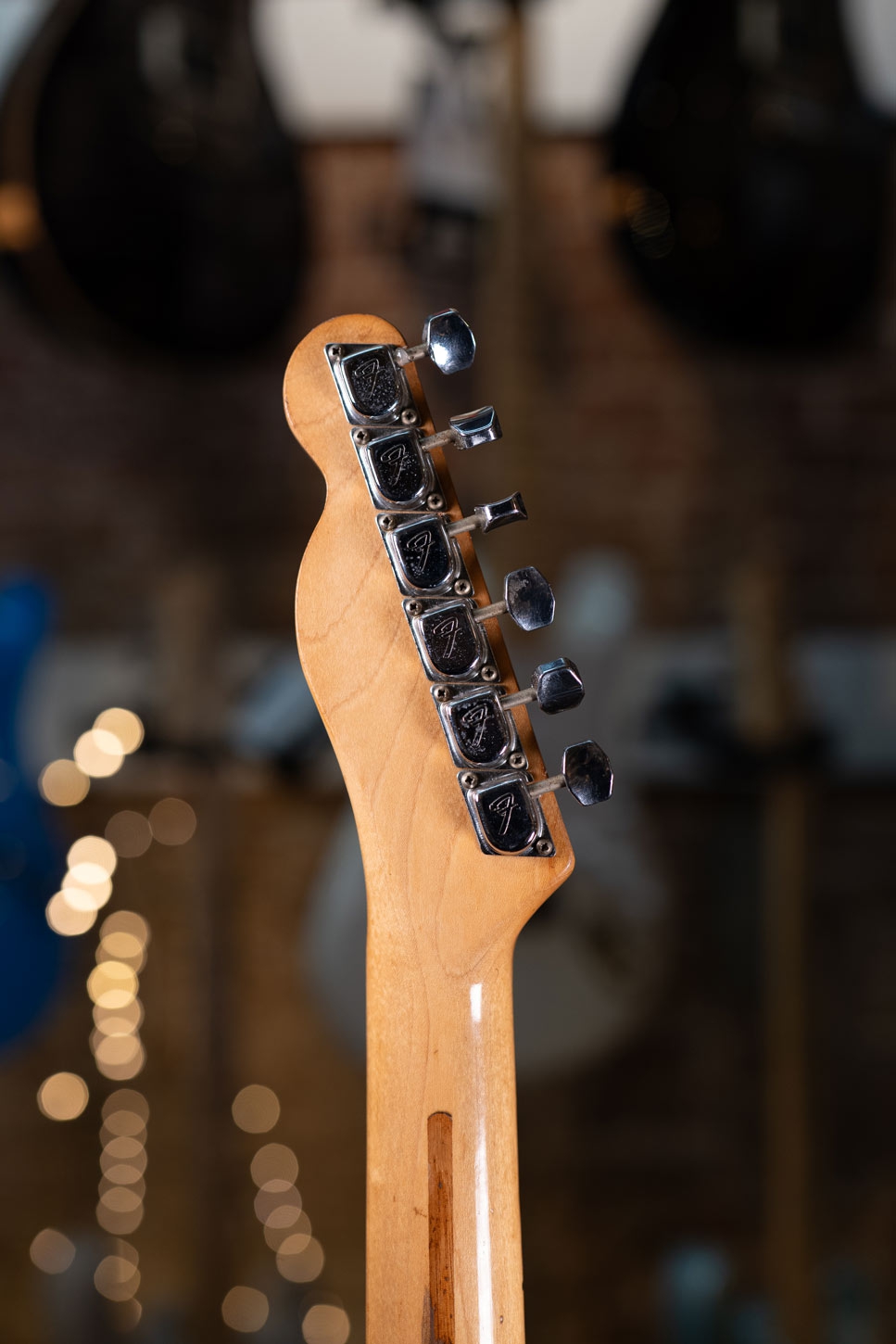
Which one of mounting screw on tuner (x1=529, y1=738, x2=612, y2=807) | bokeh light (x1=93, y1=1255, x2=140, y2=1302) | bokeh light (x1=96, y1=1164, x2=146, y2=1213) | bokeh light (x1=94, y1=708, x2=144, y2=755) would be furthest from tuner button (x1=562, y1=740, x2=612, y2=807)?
bokeh light (x1=96, y1=1164, x2=146, y2=1213)

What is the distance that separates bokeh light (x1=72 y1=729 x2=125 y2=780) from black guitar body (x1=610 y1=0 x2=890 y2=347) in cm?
74

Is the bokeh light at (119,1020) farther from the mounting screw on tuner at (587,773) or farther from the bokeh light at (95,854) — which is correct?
the mounting screw on tuner at (587,773)

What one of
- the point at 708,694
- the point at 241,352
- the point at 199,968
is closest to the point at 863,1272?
the point at 708,694

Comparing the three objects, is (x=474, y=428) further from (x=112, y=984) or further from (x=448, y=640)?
(x=112, y=984)

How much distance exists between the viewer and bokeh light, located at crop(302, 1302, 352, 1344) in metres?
1.33

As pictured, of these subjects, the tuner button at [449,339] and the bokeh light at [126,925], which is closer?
the tuner button at [449,339]

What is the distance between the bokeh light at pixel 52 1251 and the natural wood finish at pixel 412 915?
974mm

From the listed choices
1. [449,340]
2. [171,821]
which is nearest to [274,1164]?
[171,821]

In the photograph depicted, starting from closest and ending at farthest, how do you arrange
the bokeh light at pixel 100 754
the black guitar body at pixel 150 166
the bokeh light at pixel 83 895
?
the black guitar body at pixel 150 166, the bokeh light at pixel 83 895, the bokeh light at pixel 100 754

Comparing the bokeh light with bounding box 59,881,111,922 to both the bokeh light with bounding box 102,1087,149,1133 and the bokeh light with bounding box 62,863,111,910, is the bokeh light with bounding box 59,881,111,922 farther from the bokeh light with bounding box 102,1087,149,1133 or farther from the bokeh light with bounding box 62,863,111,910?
the bokeh light with bounding box 102,1087,149,1133

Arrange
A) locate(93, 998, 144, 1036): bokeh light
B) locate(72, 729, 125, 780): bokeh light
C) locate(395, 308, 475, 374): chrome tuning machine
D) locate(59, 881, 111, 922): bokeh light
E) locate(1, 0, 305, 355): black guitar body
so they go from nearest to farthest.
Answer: locate(395, 308, 475, 374): chrome tuning machine < locate(1, 0, 305, 355): black guitar body < locate(59, 881, 111, 922): bokeh light < locate(72, 729, 125, 780): bokeh light < locate(93, 998, 144, 1036): bokeh light

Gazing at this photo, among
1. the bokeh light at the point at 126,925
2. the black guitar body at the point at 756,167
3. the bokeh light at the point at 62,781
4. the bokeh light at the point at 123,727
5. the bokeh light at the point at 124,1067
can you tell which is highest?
the black guitar body at the point at 756,167

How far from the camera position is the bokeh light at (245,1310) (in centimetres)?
133

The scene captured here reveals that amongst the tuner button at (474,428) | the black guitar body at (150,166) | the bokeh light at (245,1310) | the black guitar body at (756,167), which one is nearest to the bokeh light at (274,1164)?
the bokeh light at (245,1310)
